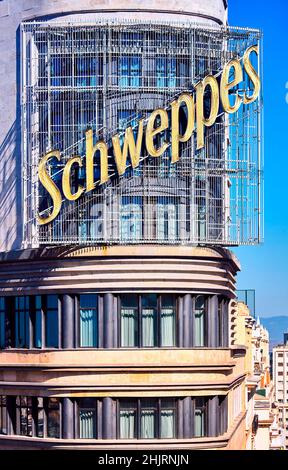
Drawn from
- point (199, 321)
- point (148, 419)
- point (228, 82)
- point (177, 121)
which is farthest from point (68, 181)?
point (148, 419)

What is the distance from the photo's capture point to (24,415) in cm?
5128

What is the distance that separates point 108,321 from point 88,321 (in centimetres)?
90

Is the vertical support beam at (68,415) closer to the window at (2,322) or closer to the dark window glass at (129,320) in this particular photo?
the dark window glass at (129,320)

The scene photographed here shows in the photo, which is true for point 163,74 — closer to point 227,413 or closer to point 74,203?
point 74,203

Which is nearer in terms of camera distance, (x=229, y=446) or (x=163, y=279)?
(x=163, y=279)

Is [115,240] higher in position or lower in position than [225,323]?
higher

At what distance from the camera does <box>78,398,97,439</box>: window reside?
49.4 m

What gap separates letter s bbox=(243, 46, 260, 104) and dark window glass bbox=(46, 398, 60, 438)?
13708mm

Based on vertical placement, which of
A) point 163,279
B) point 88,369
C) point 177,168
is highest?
point 177,168

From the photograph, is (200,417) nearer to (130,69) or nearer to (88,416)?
(88,416)
